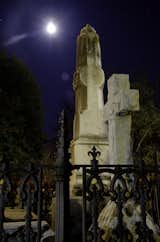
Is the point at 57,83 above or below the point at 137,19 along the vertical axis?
below

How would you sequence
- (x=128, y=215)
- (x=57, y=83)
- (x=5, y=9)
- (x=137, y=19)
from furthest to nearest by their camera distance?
1. (x=57, y=83)
2. (x=137, y=19)
3. (x=5, y=9)
4. (x=128, y=215)

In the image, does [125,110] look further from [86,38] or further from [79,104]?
[86,38]

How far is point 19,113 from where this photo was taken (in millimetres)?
13383

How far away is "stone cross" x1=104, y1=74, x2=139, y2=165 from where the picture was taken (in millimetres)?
5992

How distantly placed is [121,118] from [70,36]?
3212cm

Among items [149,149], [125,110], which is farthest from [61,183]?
[149,149]

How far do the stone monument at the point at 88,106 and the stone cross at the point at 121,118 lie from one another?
156 cm

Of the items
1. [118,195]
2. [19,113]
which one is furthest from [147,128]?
[118,195]

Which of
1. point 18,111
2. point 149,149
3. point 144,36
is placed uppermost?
point 144,36

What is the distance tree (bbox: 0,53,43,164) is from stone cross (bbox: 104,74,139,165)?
21.0 feet

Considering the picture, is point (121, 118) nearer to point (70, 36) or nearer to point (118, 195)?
point (118, 195)

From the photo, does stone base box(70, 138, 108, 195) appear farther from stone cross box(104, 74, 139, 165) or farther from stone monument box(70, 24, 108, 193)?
stone cross box(104, 74, 139, 165)

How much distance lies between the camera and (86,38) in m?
9.46

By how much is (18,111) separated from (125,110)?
861 cm
